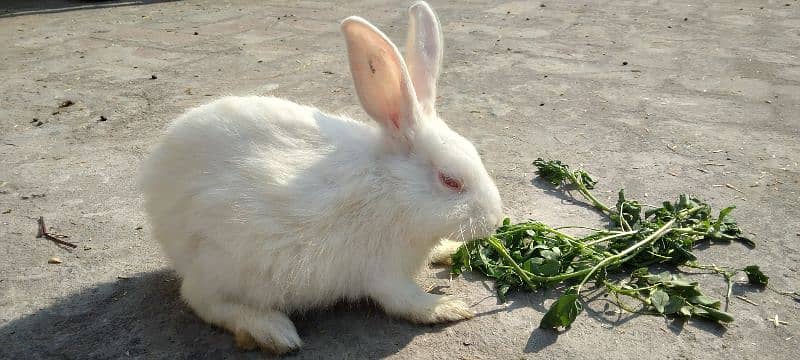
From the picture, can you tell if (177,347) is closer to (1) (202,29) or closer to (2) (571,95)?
(2) (571,95)

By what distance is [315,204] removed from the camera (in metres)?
2.64

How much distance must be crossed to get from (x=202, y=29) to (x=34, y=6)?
2.89 meters

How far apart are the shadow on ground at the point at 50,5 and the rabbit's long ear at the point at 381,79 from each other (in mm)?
7121

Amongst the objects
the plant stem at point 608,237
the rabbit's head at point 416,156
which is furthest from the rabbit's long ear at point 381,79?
the plant stem at point 608,237

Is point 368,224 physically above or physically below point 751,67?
above

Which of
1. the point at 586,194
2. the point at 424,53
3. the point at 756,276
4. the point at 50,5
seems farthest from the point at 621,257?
the point at 50,5

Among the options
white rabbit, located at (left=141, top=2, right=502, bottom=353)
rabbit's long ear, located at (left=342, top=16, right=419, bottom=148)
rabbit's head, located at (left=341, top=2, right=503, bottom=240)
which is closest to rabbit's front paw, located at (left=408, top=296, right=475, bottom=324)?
white rabbit, located at (left=141, top=2, right=502, bottom=353)

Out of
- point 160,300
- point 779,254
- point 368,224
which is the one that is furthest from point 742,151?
point 160,300

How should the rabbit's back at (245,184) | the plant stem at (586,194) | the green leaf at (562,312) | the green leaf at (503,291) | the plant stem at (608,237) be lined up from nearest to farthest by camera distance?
the rabbit's back at (245,184) < the green leaf at (562,312) < the green leaf at (503,291) < the plant stem at (608,237) < the plant stem at (586,194)

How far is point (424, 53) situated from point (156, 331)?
1539 millimetres

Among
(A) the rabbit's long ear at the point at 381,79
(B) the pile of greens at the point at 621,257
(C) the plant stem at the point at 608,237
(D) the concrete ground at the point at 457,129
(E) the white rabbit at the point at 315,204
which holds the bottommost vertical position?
(D) the concrete ground at the point at 457,129

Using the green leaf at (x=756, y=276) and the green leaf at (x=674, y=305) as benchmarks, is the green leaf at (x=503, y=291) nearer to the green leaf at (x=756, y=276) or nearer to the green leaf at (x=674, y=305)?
the green leaf at (x=674, y=305)

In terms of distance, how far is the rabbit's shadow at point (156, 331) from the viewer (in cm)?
269

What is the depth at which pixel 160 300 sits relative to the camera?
3.03 meters
